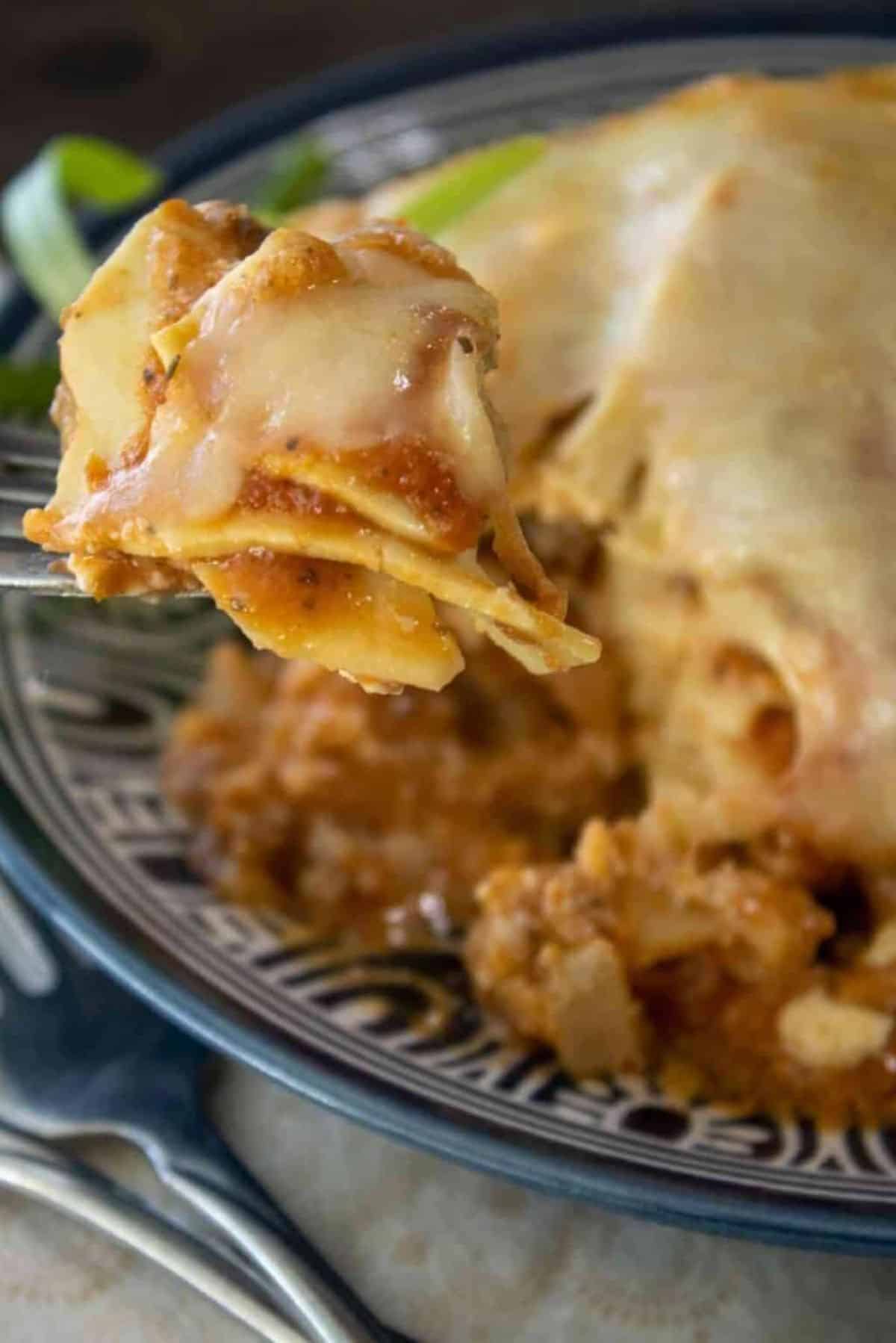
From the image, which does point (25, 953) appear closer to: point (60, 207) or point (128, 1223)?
point (128, 1223)

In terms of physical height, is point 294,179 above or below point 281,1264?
above

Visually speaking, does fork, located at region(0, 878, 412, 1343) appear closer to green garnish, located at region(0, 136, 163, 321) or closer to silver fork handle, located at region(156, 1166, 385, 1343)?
silver fork handle, located at region(156, 1166, 385, 1343)

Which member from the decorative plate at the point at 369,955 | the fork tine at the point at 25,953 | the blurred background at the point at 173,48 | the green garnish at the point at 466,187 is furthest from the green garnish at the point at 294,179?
the fork tine at the point at 25,953

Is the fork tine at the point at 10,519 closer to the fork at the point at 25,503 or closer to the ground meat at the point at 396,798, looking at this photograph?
the fork at the point at 25,503

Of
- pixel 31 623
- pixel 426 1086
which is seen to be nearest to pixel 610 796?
pixel 426 1086

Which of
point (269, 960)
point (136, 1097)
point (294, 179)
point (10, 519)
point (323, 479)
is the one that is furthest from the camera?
point (294, 179)

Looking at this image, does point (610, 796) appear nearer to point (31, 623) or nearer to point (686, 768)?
point (686, 768)

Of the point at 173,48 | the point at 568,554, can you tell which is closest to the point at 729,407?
the point at 568,554
